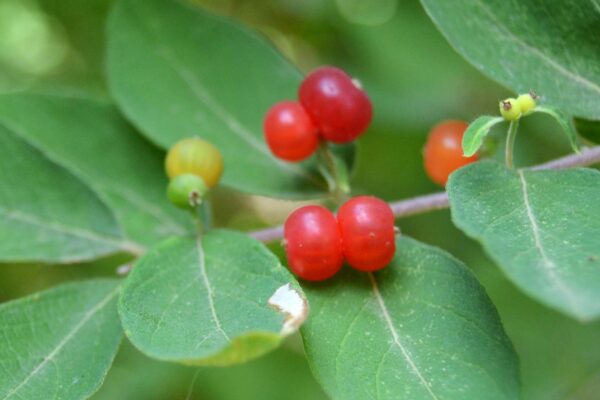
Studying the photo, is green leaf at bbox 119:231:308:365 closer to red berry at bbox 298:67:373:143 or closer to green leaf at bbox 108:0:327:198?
red berry at bbox 298:67:373:143

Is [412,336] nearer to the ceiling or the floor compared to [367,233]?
nearer to the floor

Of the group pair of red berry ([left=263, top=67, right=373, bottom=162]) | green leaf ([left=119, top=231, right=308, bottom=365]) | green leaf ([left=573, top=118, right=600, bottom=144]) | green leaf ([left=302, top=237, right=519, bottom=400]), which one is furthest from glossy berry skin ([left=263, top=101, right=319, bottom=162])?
green leaf ([left=573, top=118, right=600, bottom=144])

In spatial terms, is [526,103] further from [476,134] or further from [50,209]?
[50,209]

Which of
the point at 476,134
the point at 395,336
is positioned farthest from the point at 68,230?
the point at 476,134

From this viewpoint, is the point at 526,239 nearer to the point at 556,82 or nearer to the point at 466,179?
the point at 466,179

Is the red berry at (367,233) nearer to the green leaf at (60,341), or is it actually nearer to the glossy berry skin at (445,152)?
the glossy berry skin at (445,152)

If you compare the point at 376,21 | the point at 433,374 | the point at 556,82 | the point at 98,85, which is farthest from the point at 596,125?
the point at 98,85
